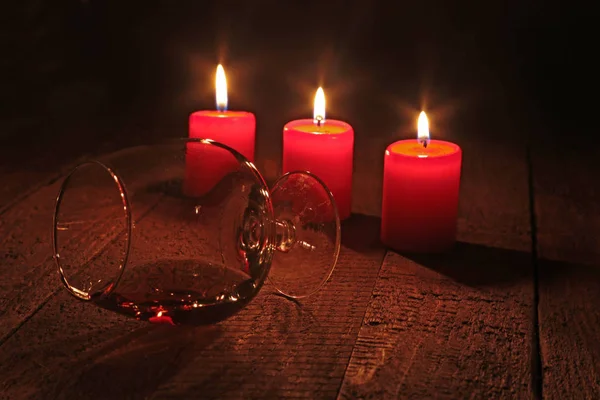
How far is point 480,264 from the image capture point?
110cm

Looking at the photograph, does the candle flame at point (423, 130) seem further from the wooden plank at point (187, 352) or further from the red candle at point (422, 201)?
the wooden plank at point (187, 352)

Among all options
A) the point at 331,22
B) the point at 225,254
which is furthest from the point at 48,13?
the point at 225,254

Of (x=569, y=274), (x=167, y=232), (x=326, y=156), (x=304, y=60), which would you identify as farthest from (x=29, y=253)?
(x=304, y=60)

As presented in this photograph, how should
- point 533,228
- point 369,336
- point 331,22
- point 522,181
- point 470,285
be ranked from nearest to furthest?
point 369,336, point 470,285, point 533,228, point 522,181, point 331,22

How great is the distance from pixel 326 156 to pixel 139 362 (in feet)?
1.73

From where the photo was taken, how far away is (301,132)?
1246mm

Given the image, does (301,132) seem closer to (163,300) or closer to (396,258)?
(396,258)

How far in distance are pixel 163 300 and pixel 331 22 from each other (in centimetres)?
157

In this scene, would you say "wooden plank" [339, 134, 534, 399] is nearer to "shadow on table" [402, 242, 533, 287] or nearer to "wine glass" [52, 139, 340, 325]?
"shadow on table" [402, 242, 533, 287]

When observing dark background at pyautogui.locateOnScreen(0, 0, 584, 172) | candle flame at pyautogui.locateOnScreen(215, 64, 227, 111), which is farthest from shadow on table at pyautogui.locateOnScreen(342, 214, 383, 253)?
dark background at pyautogui.locateOnScreen(0, 0, 584, 172)

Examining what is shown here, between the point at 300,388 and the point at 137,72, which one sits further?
the point at 137,72

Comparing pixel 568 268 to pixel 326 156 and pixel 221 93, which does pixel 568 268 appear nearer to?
pixel 326 156

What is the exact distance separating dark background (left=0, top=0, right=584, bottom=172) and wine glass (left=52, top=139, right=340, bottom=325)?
44.7 inches

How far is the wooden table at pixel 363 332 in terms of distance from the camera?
0.78m
